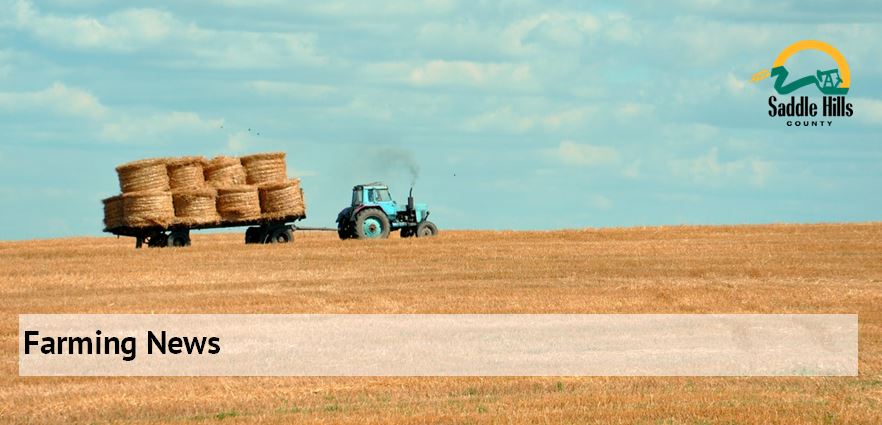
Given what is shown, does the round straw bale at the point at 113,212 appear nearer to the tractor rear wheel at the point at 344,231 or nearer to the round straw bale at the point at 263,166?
the round straw bale at the point at 263,166

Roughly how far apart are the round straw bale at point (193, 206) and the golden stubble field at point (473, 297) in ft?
2.93

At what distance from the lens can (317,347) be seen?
59.4ft

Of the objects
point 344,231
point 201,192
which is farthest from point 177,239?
point 344,231

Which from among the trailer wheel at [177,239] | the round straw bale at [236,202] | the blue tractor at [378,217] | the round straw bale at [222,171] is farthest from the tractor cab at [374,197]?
the trailer wheel at [177,239]

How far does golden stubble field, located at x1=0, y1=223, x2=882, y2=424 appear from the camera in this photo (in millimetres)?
12391

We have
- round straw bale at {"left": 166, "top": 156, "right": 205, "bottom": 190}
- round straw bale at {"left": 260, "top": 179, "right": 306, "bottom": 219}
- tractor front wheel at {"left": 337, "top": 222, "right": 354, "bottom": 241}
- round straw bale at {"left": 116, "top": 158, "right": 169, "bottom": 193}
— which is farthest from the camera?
tractor front wheel at {"left": 337, "top": 222, "right": 354, "bottom": 241}

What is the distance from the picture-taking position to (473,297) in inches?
938

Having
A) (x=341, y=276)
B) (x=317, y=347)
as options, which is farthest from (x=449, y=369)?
(x=341, y=276)

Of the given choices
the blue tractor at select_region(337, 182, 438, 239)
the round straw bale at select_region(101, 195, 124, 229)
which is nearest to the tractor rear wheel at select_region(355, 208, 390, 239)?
the blue tractor at select_region(337, 182, 438, 239)

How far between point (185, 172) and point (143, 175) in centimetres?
120

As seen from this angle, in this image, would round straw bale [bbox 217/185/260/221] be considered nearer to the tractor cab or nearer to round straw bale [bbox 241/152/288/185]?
round straw bale [bbox 241/152/288/185]

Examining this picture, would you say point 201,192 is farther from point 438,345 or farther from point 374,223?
point 438,345

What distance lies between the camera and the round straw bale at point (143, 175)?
36.0 m

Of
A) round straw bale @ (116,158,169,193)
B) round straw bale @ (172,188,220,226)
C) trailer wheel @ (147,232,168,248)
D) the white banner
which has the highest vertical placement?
round straw bale @ (116,158,169,193)
